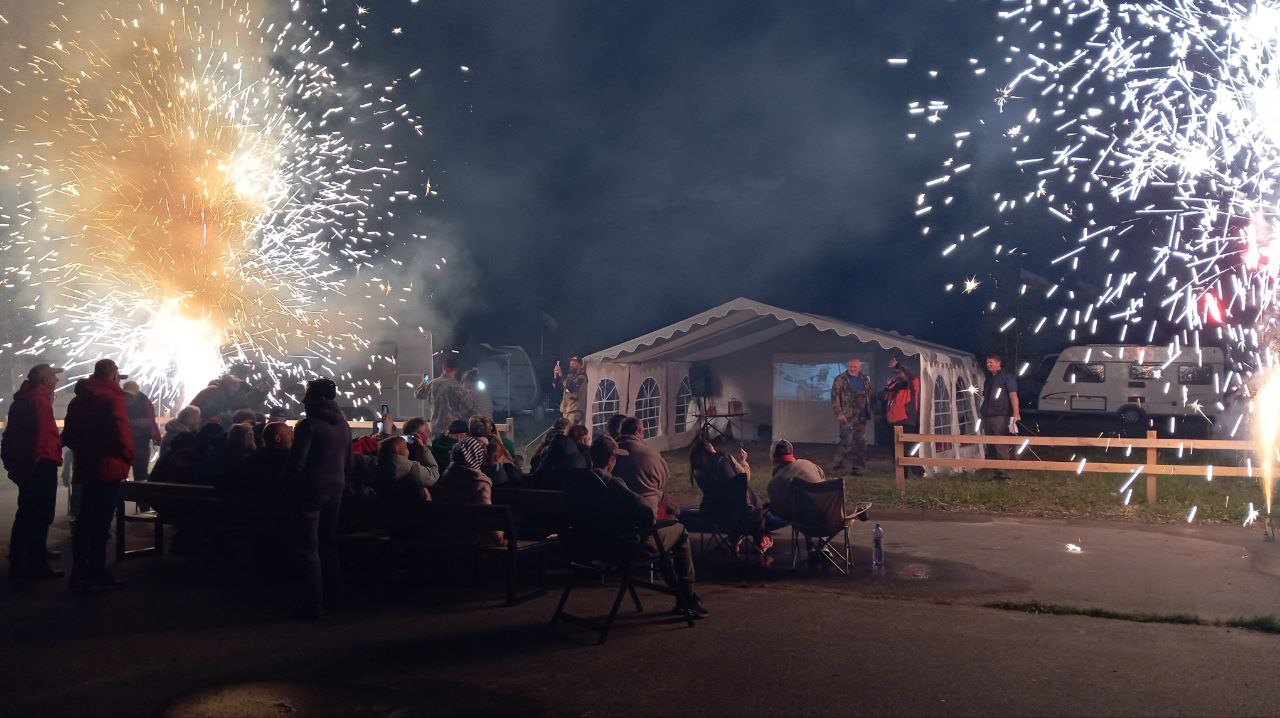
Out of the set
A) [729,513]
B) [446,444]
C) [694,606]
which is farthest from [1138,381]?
[694,606]

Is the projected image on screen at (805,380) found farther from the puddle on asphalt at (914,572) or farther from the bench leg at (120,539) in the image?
the bench leg at (120,539)

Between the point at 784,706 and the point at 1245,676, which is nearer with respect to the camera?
the point at 784,706

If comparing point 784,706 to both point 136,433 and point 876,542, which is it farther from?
point 136,433

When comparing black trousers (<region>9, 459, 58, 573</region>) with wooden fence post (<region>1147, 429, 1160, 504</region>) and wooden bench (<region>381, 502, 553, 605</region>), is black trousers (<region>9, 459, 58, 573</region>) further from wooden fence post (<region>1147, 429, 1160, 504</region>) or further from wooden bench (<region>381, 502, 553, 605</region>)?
wooden fence post (<region>1147, 429, 1160, 504</region>)

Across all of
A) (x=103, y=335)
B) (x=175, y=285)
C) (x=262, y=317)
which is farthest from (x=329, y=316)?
(x=103, y=335)

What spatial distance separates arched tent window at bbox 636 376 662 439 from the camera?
17.6 metres

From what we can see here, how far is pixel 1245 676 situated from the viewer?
187 inches

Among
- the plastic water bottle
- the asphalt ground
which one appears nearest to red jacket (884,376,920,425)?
the asphalt ground

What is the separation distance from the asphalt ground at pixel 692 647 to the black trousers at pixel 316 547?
22 cm

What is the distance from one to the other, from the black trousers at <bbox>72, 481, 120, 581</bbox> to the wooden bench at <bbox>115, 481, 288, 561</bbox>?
82 cm

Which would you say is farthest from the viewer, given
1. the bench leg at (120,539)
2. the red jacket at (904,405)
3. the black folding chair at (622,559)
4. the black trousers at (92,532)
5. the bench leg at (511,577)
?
the red jacket at (904,405)

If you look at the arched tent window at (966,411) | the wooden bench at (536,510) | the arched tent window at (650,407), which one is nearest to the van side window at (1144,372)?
the arched tent window at (966,411)

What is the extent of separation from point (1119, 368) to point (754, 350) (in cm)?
Result: 1085

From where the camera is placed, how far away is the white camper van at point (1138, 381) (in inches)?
906
